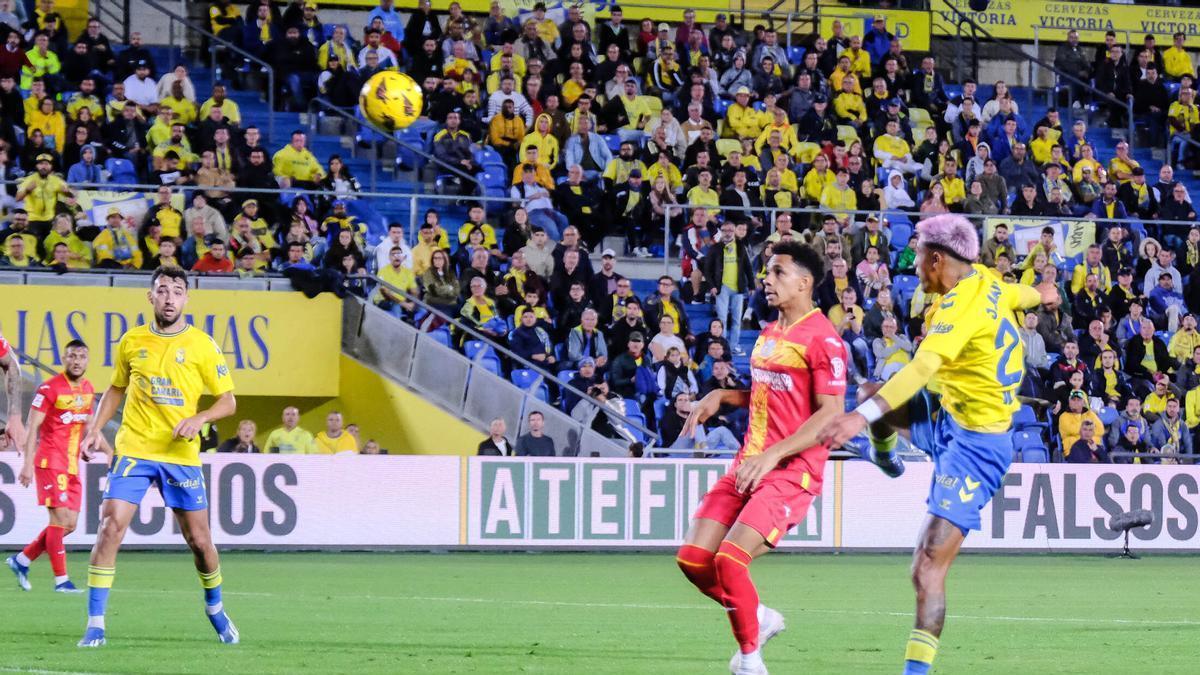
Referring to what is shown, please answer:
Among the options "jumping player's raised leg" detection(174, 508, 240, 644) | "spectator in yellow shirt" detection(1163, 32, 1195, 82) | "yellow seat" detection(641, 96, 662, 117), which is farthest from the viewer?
"spectator in yellow shirt" detection(1163, 32, 1195, 82)

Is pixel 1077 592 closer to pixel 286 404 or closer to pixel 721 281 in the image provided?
pixel 721 281

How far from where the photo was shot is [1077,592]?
16234 millimetres

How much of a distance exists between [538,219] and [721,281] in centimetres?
253

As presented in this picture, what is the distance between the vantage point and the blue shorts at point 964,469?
812cm

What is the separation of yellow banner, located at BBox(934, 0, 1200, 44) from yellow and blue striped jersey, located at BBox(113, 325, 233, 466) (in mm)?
25662

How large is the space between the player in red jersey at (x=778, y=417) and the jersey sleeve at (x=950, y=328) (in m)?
0.89

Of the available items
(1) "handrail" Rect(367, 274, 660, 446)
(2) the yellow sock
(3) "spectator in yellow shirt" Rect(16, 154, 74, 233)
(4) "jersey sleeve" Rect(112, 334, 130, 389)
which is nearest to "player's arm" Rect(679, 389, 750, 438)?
(2) the yellow sock

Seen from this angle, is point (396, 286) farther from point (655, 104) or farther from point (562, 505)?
point (655, 104)

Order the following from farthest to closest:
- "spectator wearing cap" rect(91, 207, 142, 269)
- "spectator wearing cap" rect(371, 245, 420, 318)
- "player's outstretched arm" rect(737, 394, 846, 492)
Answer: "spectator wearing cap" rect(371, 245, 420, 318) → "spectator wearing cap" rect(91, 207, 142, 269) → "player's outstretched arm" rect(737, 394, 846, 492)

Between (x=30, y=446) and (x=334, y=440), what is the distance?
8.00 meters

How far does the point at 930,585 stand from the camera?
799 cm

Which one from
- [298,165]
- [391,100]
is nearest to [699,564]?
[391,100]

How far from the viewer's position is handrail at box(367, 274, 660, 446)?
2172 centimetres

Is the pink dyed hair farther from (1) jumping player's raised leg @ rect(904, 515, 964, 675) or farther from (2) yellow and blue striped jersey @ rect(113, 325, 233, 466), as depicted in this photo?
(2) yellow and blue striped jersey @ rect(113, 325, 233, 466)
